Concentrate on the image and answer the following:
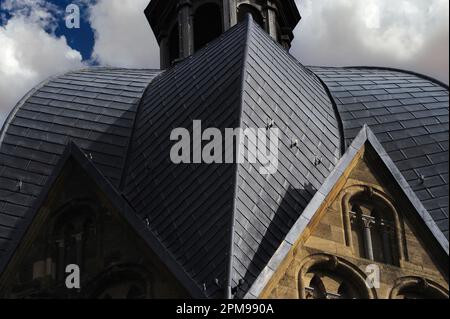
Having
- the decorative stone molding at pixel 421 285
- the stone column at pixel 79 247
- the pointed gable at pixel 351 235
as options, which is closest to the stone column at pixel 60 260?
the stone column at pixel 79 247

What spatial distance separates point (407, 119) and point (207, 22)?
43.8ft

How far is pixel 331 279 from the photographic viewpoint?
2661cm

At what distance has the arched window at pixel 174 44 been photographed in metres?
47.6

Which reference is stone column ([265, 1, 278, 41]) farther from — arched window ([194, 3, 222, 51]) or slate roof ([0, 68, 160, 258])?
slate roof ([0, 68, 160, 258])

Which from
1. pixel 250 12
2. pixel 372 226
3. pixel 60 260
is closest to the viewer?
pixel 372 226

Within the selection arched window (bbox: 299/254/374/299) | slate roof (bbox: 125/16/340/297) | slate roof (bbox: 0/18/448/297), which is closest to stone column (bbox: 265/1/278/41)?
slate roof (bbox: 0/18/448/297)

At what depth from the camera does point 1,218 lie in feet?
105

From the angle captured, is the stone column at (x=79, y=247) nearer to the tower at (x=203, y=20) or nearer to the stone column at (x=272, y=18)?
the tower at (x=203, y=20)

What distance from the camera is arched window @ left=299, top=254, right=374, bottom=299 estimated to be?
26188mm

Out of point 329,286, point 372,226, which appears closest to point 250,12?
point 372,226

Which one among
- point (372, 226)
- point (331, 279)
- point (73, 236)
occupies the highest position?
point (73, 236)

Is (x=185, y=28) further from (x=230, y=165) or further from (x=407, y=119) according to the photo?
(x=230, y=165)

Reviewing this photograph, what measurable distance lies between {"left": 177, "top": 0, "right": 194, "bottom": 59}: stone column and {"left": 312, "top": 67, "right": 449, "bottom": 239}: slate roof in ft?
21.6
